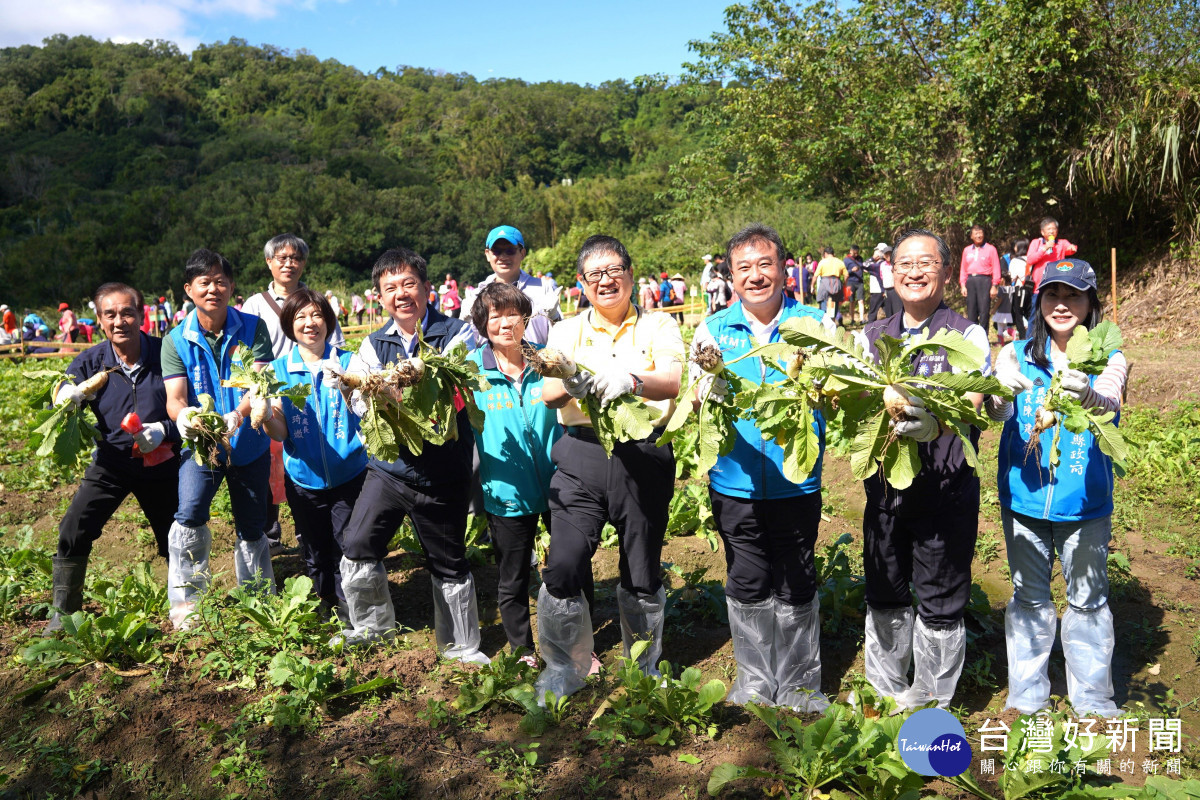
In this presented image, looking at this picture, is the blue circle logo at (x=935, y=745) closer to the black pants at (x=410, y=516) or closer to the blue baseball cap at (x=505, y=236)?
the black pants at (x=410, y=516)

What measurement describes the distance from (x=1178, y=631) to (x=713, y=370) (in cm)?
277

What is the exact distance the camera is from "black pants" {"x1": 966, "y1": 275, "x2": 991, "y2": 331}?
10.6 metres

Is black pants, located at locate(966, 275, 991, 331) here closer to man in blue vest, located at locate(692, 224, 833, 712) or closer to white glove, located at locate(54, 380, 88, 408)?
man in blue vest, located at locate(692, 224, 833, 712)

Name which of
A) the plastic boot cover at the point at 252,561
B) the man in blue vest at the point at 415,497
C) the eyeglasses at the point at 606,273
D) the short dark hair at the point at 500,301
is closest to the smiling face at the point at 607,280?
the eyeglasses at the point at 606,273

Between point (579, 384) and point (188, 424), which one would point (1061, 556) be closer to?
point (579, 384)

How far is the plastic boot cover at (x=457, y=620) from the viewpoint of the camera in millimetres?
3627

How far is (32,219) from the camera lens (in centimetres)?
4462

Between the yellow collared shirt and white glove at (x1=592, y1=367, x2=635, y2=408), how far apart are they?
19 cm

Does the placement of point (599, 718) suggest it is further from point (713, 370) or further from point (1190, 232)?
point (1190, 232)

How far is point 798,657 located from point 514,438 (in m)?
1.40

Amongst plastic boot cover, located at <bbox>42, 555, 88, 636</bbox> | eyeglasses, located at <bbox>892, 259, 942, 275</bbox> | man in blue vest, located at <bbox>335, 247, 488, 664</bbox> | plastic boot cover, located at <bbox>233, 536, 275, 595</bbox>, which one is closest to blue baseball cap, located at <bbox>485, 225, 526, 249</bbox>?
man in blue vest, located at <bbox>335, 247, 488, 664</bbox>

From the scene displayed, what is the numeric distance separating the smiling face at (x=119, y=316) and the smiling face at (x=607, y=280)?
90.3 inches

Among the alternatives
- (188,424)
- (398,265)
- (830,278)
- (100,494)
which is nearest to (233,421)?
(188,424)

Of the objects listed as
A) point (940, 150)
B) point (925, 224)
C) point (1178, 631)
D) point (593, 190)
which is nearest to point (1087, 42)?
point (940, 150)
